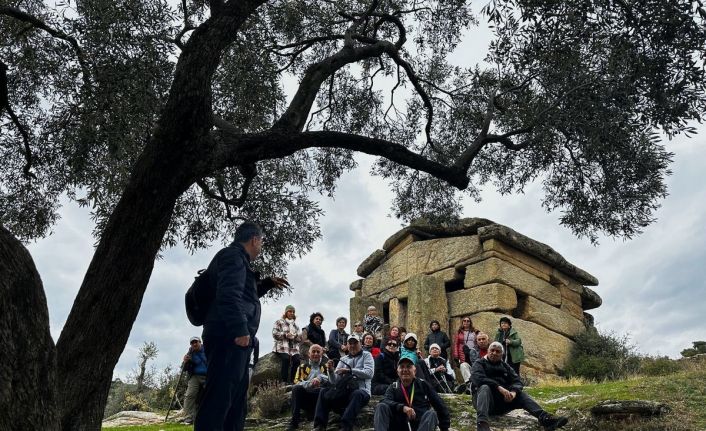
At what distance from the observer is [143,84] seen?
31.3 ft

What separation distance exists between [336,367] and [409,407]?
8.34 ft

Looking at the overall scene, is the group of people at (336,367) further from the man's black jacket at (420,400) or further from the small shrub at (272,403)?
the small shrub at (272,403)

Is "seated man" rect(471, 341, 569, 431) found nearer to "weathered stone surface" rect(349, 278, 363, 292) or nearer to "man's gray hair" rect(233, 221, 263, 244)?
"man's gray hair" rect(233, 221, 263, 244)

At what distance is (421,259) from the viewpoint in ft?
79.0

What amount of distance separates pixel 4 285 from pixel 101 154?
A: 24.4 feet

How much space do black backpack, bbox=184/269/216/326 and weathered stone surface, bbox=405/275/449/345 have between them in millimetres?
15316

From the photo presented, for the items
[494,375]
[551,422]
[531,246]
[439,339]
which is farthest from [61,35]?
[531,246]

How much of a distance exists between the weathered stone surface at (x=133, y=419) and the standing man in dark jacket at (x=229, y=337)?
10.5 m

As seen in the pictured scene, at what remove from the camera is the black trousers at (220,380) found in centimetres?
591

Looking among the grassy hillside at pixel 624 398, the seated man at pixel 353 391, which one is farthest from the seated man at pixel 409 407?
the grassy hillside at pixel 624 398

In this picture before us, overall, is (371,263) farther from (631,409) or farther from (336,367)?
(631,409)

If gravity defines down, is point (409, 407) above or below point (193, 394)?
below

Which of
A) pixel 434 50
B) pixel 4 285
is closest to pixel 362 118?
pixel 434 50

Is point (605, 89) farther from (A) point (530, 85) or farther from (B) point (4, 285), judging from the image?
(B) point (4, 285)
